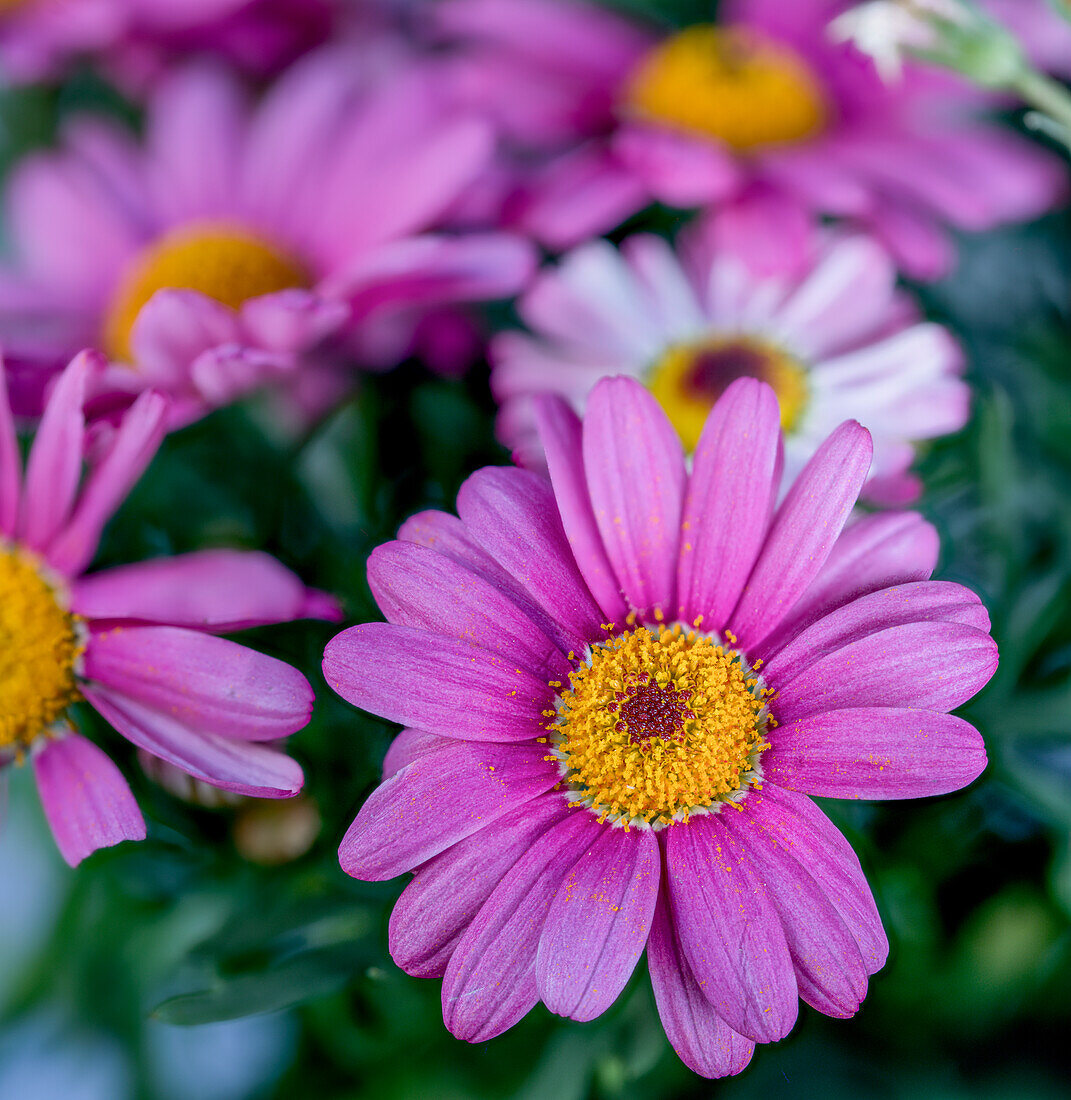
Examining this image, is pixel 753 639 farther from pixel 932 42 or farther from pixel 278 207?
pixel 278 207

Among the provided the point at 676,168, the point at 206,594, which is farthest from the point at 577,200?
the point at 206,594

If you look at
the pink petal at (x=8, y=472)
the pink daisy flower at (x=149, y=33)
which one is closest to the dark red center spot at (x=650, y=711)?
the pink petal at (x=8, y=472)

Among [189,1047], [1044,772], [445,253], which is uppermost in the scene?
[445,253]

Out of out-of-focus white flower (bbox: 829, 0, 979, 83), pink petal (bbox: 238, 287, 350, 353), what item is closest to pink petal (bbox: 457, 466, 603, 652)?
pink petal (bbox: 238, 287, 350, 353)

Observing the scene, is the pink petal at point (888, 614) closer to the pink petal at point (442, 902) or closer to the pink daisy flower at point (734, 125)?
the pink petal at point (442, 902)

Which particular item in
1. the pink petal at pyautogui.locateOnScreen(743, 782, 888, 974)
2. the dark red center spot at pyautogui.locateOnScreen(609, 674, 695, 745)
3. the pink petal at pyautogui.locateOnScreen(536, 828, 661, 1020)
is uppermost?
the pink petal at pyautogui.locateOnScreen(743, 782, 888, 974)

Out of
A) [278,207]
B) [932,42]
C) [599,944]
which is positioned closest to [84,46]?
[278,207]

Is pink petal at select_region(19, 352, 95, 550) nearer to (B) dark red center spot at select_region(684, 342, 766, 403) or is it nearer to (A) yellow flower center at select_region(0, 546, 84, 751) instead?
(A) yellow flower center at select_region(0, 546, 84, 751)
